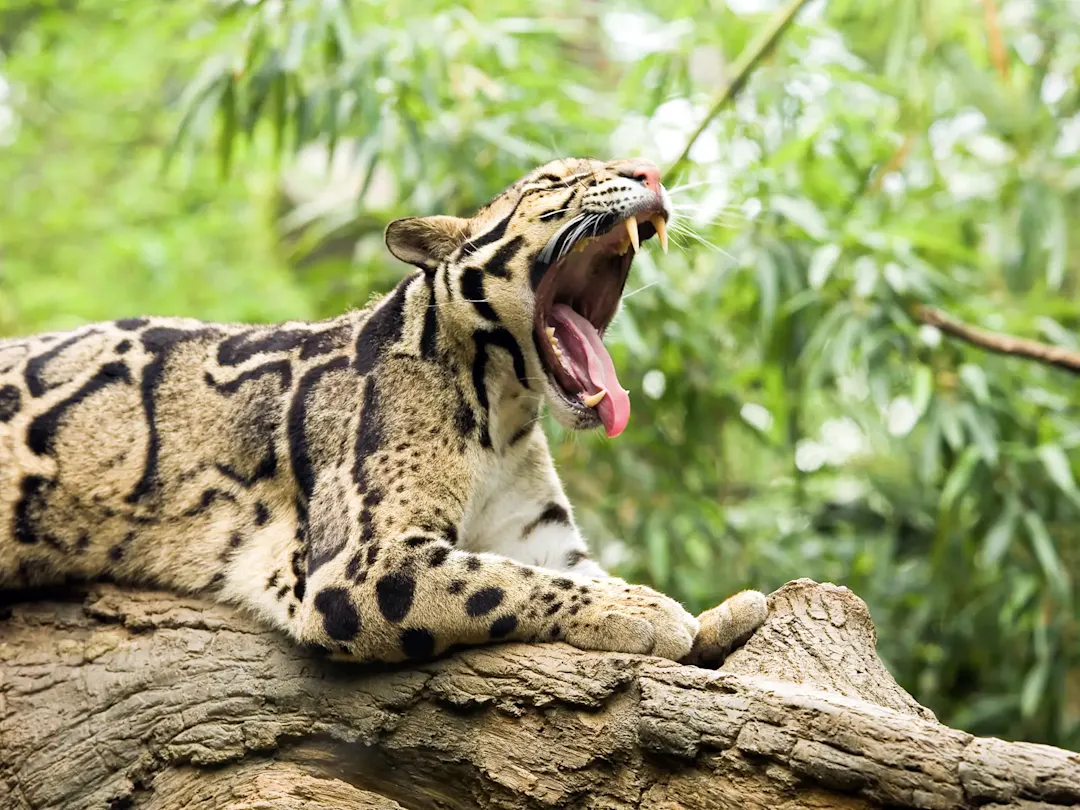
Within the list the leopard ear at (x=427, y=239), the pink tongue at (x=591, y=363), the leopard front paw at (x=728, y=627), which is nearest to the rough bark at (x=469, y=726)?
the leopard front paw at (x=728, y=627)

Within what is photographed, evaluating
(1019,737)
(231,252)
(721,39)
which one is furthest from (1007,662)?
(231,252)

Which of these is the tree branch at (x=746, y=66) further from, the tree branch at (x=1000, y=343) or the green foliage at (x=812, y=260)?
the tree branch at (x=1000, y=343)

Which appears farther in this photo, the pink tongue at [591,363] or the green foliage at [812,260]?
the green foliage at [812,260]

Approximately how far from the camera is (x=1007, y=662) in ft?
32.3

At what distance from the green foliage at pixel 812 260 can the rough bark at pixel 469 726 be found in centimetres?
374

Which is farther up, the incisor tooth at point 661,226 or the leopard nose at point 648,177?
the leopard nose at point 648,177

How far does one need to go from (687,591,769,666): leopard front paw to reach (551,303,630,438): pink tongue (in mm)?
871

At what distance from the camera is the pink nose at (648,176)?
4.74 meters

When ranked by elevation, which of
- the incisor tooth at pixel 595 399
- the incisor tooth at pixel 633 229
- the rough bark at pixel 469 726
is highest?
the incisor tooth at pixel 633 229

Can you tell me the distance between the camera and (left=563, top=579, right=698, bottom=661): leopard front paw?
4020mm

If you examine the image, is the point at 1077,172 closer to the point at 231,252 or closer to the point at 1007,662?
the point at 1007,662

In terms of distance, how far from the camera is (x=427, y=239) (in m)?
5.00

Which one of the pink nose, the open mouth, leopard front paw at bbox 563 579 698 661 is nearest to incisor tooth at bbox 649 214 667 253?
the open mouth

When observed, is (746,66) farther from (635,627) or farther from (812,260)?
(635,627)
